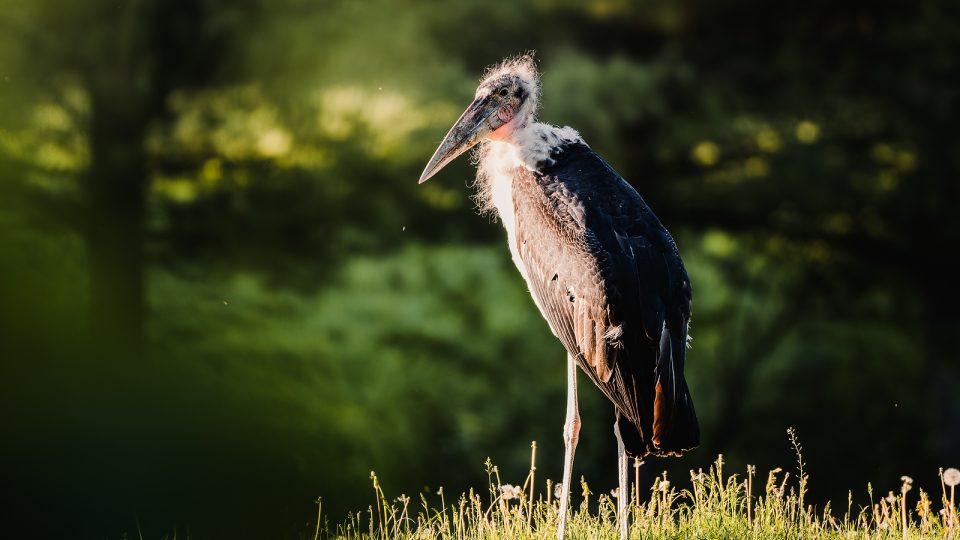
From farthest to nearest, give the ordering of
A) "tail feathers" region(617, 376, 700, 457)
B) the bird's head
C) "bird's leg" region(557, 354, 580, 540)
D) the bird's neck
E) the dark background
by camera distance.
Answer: the dark background
the bird's head
the bird's neck
"bird's leg" region(557, 354, 580, 540)
"tail feathers" region(617, 376, 700, 457)

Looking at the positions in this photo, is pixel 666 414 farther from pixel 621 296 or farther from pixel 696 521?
pixel 696 521

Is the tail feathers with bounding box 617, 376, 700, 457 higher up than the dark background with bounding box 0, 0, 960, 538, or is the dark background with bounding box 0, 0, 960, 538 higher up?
the dark background with bounding box 0, 0, 960, 538

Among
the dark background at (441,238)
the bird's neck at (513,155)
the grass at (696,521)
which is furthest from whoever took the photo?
the dark background at (441,238)

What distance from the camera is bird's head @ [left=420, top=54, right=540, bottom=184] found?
4.14 metres

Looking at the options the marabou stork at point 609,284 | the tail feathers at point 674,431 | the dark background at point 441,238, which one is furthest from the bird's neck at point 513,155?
the dark background at point 441,238

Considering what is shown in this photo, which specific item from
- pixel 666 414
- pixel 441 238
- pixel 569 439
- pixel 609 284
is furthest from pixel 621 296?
pixel 441 238

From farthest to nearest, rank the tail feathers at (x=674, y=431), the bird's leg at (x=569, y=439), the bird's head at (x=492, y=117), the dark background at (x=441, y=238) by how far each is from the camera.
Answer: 1. the dark background at (x=441, y=238)
2. the bird's head at (x=492, y=117)
3. the bird's leg at (x=569, y=439)
4. the tail feathers at (x=674, y=431)

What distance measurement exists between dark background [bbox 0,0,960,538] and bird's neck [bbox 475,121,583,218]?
467 cm

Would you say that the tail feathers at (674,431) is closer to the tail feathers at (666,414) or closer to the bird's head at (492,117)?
the tail feathers at (666,414)

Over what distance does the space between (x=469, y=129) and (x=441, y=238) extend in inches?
216

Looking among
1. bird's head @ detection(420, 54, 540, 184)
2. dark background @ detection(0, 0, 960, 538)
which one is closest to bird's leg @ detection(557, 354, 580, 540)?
bird's head @ detection(420, 54, 540, 184)

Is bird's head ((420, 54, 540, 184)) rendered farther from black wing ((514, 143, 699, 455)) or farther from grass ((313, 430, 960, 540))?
grass ((313, 430, 960, 540))

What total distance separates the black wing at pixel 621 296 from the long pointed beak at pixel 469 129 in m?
0.46

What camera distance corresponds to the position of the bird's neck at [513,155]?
3.93 m
